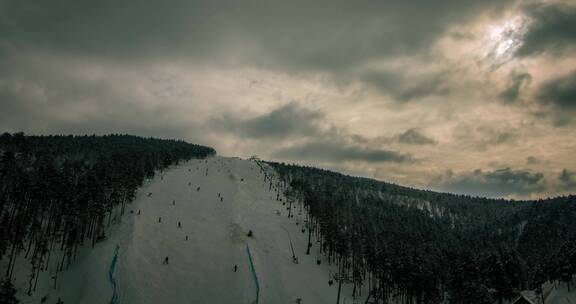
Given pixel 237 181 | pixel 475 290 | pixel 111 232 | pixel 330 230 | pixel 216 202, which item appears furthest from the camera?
pixel 237 181

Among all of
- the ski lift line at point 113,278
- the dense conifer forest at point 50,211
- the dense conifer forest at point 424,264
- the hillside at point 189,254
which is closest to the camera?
the ski lift line at point 113,278

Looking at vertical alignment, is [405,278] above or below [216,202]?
below

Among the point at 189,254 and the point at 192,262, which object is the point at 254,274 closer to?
the point at 192,262

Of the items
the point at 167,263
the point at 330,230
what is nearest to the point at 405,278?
the point at 330,230

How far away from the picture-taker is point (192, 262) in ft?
196

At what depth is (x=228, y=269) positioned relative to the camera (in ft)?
192

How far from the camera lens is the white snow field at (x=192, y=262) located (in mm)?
49094

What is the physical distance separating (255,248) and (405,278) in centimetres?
3171

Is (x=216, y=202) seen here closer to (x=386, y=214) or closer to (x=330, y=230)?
(x=330, y=230)

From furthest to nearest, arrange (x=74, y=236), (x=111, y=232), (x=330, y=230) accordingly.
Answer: (x=330, y=230) → (x=111, y=232) → (x=74, y=236)

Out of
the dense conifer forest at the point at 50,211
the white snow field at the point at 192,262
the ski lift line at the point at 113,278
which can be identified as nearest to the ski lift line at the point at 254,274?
the white snow field at the point at 192,262

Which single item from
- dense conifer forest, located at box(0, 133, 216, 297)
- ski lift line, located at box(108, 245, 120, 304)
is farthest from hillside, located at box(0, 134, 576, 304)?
dense conifer forest, located at box(0, 133, 216, 297)

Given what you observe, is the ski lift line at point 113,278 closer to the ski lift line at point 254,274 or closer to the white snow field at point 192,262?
the white snow field at point 192,262

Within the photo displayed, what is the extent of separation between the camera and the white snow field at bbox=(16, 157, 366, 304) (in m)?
49.1
